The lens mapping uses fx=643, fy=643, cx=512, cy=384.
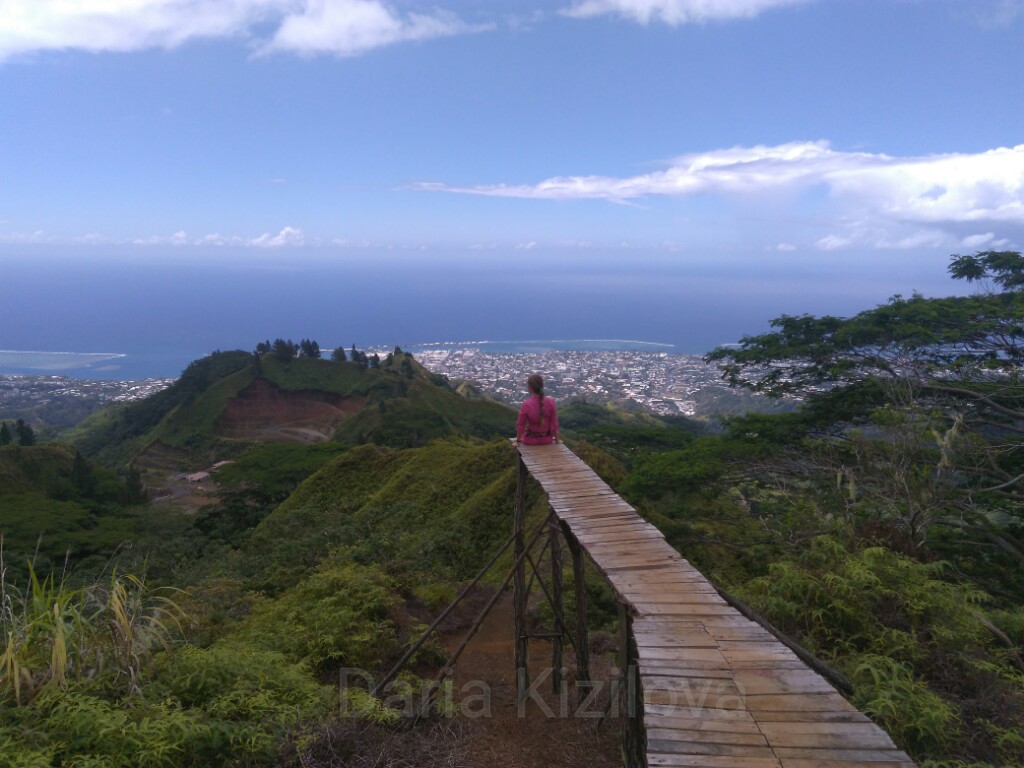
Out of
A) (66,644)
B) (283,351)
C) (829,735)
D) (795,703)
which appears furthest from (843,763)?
(283,351)

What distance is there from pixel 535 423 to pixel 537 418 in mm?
89

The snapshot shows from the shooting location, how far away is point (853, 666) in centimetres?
445

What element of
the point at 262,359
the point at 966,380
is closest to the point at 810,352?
the point at 966,380

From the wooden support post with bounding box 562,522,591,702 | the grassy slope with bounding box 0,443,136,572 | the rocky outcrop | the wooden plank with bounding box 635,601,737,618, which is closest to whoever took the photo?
the wooden plank with bounding box 635,601,737,618

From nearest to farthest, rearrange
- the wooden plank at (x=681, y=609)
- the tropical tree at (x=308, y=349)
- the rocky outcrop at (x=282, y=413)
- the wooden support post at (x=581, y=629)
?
the wooden plank at (x=681, y=609) < the wooden support post at (x=581, y=629) < the rocky outcrop at (x=282, y=413) < the tropical tree at (x=308, y=349)

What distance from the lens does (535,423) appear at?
7.34m

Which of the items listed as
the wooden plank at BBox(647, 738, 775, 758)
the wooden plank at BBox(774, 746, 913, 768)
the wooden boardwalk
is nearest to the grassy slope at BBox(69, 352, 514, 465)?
the wooden boardwalk

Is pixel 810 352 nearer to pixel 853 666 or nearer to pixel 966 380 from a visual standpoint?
pixel 966 380

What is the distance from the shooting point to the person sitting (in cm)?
712

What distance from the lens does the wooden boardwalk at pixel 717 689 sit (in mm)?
2717

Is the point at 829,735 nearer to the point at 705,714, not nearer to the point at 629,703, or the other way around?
the point at 705,714

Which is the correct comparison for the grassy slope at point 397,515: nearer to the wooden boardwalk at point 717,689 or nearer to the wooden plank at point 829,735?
the wooden boardwalk at point 717,689

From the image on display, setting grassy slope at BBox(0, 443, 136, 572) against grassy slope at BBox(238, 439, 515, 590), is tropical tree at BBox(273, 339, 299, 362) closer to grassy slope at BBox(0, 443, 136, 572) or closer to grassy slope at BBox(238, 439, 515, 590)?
grassy slope at BBox(0, 443, 136, 572)

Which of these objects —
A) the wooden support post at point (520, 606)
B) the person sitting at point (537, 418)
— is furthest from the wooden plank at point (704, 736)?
the person sitting at point (537, 418)
